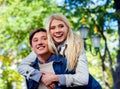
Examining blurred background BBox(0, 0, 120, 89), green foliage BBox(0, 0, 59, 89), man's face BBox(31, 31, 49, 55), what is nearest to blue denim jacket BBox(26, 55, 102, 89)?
man's face BBox(31, 31, 49, 55)

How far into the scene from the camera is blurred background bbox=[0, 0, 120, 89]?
42.5ft

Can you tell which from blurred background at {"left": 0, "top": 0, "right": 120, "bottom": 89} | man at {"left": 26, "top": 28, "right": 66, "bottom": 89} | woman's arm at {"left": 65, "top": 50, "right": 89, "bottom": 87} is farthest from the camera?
blurred background at {"left": 0, "top": 0, "right": 120, "bottom": 89}

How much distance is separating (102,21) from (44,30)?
1044 cm

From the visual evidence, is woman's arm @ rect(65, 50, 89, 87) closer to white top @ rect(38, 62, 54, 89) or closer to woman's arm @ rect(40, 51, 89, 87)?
woman's arm @ rect(40, 51, 89, 87)

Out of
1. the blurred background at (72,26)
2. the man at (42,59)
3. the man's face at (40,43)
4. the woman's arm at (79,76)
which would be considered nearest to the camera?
the woman's arm at (79,76)

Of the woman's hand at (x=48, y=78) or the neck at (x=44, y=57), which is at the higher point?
the neck at (x=44, y=57)

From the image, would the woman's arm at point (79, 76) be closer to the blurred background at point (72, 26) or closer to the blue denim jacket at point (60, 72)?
the blue denim jacket at point (60, 72)

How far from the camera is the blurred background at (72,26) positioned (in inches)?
510

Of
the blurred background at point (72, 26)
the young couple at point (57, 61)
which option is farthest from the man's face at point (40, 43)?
the blurred background at point (72, 26)

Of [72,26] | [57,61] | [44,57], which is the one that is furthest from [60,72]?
Result: [72,26]

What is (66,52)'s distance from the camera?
2676mm

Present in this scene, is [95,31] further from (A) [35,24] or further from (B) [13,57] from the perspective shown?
(B) [13,57]

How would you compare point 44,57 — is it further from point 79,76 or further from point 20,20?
point 20,20

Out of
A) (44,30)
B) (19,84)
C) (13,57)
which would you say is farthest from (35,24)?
(44,30)
